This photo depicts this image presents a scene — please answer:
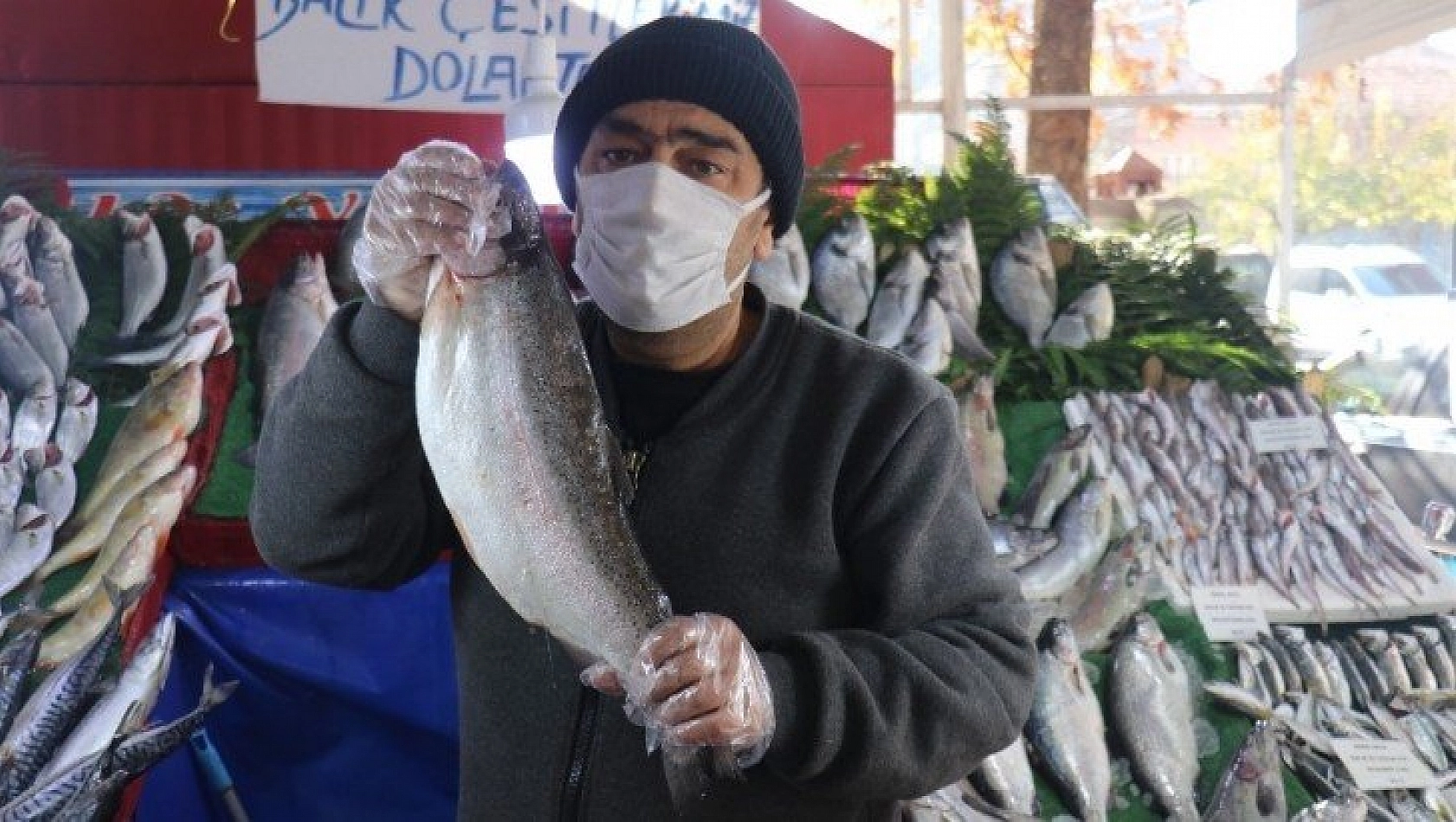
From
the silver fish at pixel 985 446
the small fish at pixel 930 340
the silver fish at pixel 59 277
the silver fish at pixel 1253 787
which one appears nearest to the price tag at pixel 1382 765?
the silver fish at pixel 1253 787

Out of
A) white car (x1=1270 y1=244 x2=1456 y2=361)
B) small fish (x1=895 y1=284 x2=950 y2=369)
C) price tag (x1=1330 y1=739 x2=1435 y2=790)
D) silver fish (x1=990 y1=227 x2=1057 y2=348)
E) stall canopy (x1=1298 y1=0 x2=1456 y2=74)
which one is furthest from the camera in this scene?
white car (x1=1270 y1=244 x2=1456 y2=361)

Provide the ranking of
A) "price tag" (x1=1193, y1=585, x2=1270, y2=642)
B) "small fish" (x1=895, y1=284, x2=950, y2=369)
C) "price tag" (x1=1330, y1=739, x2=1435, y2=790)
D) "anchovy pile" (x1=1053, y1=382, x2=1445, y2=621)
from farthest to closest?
1. "small fish" (x1=895, y1=284, x2=950, y2=369)
2. "anchovy pile" (x1=1053, y1=382, x2=1445, y2=621)
3. "price tag" (x1=1193, y1=585, x2=1270, y2=642)
4. "price tag" (x1=1330, y1=739, x2=1435, y2=790)

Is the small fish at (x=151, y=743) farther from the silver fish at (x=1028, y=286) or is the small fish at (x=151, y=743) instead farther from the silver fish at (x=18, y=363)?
the silver fish at (x=1028, y=286)

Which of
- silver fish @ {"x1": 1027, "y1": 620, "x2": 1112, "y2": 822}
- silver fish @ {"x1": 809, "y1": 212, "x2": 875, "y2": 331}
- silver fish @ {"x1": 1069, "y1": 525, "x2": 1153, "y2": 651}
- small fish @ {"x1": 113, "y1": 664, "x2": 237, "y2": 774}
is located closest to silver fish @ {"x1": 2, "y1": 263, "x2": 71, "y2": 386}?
small fish @ {"x1": 113, "y1": 664, "x2": 237, "y2": 774}

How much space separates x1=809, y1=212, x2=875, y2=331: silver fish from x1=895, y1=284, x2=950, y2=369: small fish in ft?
0.62

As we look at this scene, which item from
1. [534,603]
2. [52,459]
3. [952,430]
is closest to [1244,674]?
[952,430]

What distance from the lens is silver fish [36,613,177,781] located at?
99.4 inches

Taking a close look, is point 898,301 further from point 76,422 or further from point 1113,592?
point 76,422

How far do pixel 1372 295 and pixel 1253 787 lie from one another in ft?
49.2

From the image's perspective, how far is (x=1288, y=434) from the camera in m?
4.10

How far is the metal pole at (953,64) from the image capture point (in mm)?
8852

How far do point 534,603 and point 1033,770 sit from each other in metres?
2.07

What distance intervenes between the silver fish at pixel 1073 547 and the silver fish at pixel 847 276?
0.90 metres

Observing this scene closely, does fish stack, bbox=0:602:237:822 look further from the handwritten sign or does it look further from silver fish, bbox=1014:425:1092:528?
the handwritten sign
